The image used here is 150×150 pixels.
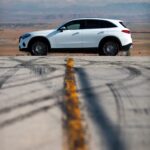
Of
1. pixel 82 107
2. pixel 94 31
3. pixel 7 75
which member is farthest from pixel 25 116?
pixel 94 31

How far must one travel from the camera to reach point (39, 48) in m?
21.7

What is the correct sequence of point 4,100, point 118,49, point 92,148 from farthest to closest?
point 118,49 < point 4,100 < point 92,148

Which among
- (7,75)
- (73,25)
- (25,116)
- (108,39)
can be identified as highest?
(73,25)

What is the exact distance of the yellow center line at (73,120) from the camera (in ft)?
22.3

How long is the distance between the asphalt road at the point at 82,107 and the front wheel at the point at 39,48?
5.92 metres

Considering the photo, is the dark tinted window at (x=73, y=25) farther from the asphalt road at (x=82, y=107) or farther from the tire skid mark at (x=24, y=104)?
the tire skid mark at (x=24, y=104)

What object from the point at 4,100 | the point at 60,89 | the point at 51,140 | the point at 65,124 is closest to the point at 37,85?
the point at 60,89

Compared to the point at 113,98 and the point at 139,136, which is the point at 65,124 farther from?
the point at 113,98

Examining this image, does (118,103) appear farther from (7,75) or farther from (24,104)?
(7,75)

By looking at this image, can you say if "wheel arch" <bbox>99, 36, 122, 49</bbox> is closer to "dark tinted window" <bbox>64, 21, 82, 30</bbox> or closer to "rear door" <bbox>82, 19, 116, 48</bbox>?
"rear door" <bbox>82, 19, 116, 48</bbox>

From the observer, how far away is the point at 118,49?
21.4m

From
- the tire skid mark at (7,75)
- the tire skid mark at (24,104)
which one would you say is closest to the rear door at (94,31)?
the tire skid mark at (7,75)

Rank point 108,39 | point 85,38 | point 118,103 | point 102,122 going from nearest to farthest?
1. point 102,122
2. point 118,103
3. point 108,39
4. point 85,38

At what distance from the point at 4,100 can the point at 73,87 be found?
202 centimetres
